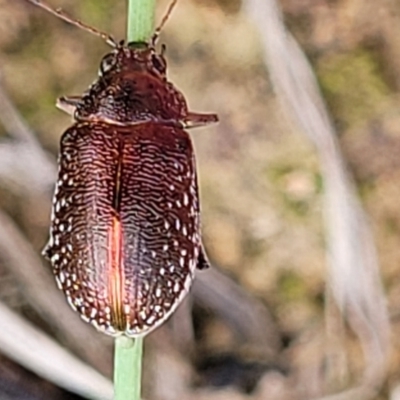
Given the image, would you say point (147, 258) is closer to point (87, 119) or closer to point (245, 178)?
point (87, 119)

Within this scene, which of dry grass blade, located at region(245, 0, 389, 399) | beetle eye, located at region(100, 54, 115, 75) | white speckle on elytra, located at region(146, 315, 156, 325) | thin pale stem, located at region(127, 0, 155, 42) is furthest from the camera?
dry grass blade, located at region(245, 0, 389, 399)

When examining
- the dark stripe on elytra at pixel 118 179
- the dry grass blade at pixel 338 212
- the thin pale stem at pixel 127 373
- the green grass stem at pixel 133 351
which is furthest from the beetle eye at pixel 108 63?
the thin pale stem at pixel 127 373

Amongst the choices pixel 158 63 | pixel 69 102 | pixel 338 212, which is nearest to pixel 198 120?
pixel 158 63

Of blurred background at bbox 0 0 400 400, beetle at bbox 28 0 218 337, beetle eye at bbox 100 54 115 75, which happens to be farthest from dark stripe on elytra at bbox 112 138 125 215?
blurred background at bbox 0 0 400 400

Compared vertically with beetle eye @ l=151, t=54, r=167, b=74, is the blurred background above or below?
below

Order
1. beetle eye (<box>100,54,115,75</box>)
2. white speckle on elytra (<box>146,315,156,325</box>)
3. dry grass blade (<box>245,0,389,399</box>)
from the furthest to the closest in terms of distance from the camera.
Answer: dry grass blade (<box>245,0,389,399</box>) → beetle eye (<box>100,54,115,75</box>) → white speckle on elytra (<box>146,315,156,325</box>)

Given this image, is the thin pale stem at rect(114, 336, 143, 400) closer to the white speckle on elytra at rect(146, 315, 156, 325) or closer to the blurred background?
the white speckle on elytra at rect(146, 315, 156, 325)

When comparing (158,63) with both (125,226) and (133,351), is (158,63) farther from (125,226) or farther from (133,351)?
(133,351)
